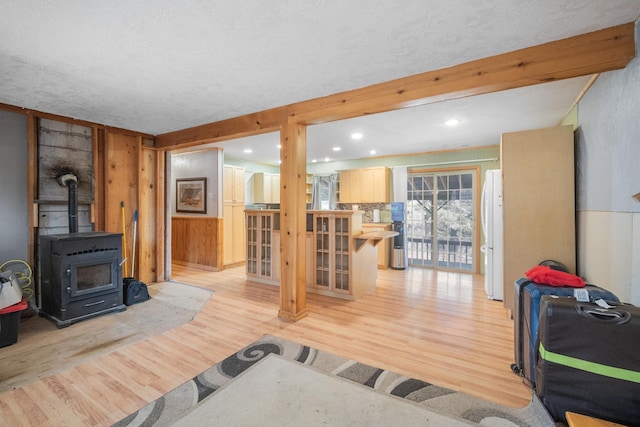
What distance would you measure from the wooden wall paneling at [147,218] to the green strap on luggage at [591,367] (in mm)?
5115

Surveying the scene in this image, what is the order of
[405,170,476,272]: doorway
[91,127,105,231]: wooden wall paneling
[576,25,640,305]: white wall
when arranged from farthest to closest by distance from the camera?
[405,170,476,272]: doorway < [91,127,105,231]: wooden wall paneling < [576,25,640,305]: white wall

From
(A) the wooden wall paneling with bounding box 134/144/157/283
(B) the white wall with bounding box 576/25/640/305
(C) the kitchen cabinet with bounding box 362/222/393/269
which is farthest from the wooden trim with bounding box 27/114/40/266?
(B) the white wall with bounding box 576/25/640/305

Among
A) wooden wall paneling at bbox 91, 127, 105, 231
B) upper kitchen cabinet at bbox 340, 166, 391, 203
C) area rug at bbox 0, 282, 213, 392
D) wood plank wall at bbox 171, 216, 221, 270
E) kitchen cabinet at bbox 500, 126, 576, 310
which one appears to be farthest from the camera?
upper kitchen cabinet at bbox 340, 166, 391, 203

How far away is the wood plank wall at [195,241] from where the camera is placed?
5824 mm

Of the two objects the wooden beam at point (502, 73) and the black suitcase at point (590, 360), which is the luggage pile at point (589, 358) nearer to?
the black suitcase at point (590, 360)

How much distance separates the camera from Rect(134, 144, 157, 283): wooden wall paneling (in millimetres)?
4590

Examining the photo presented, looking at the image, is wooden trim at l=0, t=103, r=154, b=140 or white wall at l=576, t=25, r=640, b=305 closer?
white wall at l=576, t=25, r=640, b=305

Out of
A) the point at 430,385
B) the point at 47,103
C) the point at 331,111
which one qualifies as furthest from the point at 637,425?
the point at 47,103

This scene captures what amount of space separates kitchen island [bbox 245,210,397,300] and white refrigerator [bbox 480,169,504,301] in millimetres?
1332

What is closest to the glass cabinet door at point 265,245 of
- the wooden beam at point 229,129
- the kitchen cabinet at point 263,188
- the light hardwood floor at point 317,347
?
the light hardwood floor at point 317,347

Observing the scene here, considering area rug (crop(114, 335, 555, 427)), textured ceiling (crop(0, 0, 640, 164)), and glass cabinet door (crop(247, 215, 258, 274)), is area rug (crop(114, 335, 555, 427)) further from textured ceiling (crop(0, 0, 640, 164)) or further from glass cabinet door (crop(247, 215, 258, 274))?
glass cabinet door (crop(247, 215, 258, 274))

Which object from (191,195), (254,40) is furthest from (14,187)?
(254,40)

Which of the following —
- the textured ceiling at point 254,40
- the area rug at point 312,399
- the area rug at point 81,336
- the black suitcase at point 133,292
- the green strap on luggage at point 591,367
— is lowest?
the area rug at point 312,399

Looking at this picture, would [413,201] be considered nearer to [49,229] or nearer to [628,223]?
[628,223]
